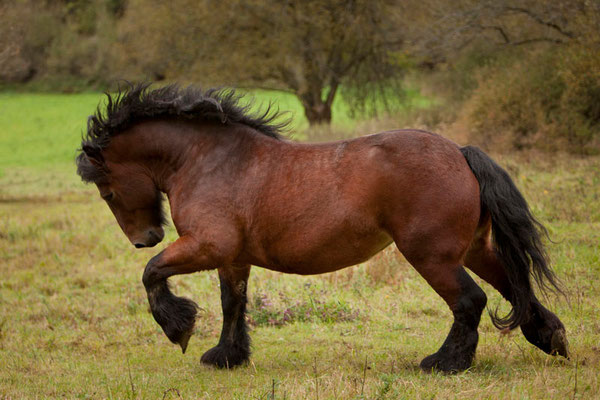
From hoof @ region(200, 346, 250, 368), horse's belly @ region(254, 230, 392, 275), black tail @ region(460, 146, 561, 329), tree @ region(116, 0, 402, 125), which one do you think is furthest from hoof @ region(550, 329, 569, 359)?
tree @ region(116, 0, 402, 125)

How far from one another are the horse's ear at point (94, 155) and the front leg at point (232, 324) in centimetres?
135

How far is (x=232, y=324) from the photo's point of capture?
554cm

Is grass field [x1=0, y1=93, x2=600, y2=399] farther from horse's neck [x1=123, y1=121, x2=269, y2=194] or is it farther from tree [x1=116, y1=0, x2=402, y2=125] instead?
tree [x1=116, y1=0, x2=402, y2=125]

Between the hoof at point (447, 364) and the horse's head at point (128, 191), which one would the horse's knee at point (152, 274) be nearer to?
the horse's head at point (128, 191)

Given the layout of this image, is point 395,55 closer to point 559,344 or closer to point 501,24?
point 501,24

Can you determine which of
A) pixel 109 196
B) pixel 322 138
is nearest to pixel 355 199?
pixel 109 196

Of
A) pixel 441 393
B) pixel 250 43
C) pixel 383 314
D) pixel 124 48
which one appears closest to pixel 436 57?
pixel 250 43

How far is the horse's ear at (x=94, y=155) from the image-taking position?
539 cm

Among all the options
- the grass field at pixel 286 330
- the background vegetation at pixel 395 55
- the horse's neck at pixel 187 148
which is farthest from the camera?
the background vegetation at pixel 395 55

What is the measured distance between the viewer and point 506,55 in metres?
19.5

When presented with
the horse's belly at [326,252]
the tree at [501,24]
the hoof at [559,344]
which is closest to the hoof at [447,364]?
the hoof at [559,344]

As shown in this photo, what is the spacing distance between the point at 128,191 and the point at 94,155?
0.41 metres

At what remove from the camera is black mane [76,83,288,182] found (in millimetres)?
5402

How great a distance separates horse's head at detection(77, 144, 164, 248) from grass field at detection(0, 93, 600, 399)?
2.95ft
